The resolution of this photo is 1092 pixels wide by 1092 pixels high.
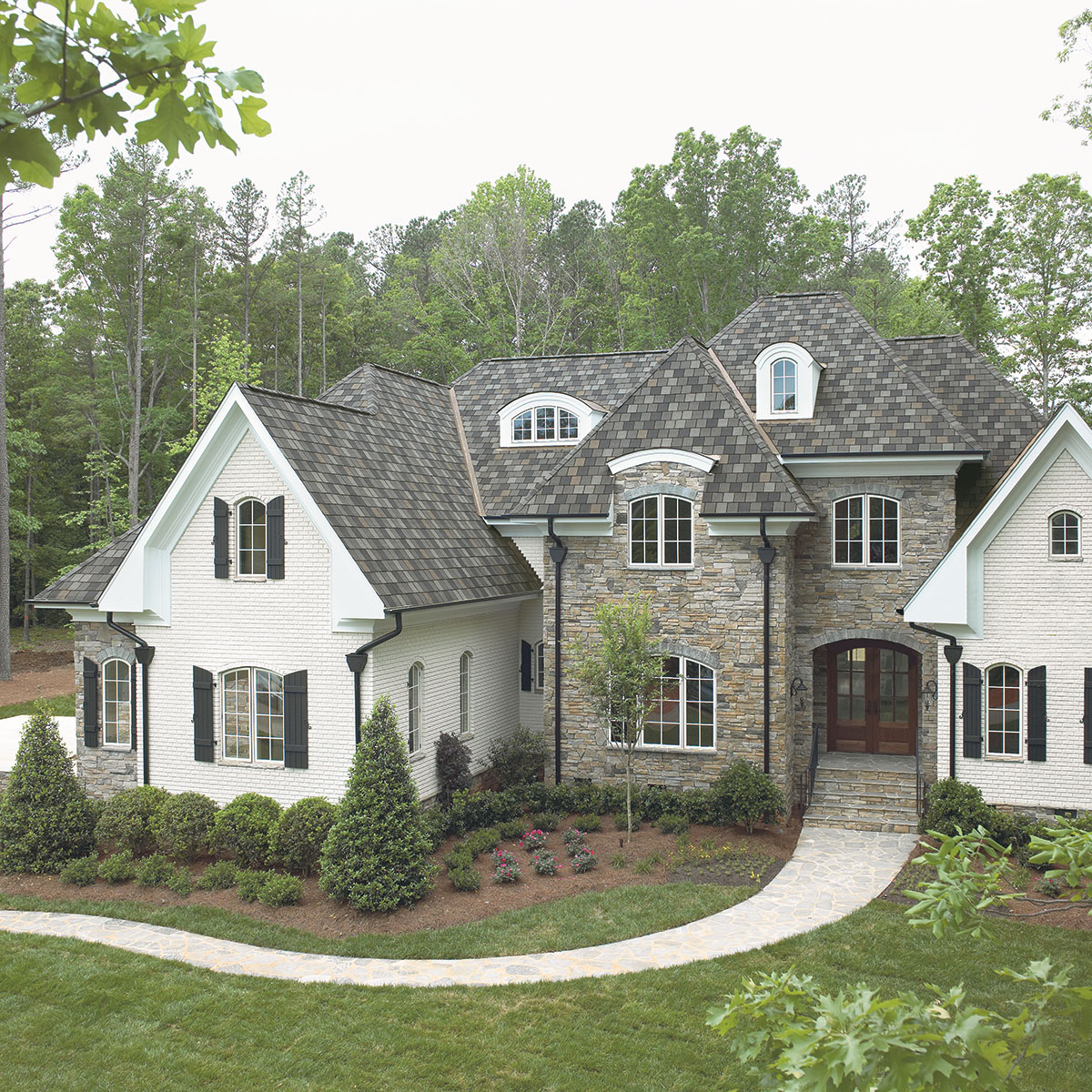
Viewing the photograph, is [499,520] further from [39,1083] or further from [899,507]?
[39,1083]

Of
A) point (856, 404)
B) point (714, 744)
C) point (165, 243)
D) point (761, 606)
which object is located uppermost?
point (165, 243)

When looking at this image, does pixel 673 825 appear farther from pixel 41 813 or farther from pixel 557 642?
pixel 41 813

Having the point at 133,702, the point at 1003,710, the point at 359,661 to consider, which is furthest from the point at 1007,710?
the point at 133,702

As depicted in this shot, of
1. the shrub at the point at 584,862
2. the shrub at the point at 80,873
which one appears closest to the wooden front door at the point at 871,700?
the shrub at the point at 584,862

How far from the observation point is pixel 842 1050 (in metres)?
2.77

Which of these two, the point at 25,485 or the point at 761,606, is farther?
the point at 25,485

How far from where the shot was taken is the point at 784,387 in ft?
61.9

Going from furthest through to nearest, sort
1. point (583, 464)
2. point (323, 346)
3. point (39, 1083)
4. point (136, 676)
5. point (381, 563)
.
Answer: point (323, 346)
point (583, 464)
point (136, 676)
point (381, 563)
point (39, 1083)

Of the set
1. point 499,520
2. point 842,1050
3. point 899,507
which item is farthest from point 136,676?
point 842,1050

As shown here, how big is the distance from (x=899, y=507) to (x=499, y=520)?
26.0ft

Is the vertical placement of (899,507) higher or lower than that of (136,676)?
higher

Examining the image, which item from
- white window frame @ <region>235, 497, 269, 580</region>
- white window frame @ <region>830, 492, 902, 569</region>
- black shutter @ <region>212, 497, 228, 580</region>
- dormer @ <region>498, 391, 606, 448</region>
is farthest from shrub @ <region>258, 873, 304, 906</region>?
white window frame @ <region>830, 492, 902, 569</region>

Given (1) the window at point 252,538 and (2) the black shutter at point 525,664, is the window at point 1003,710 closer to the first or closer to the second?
(2) the black shutter at point 525,664

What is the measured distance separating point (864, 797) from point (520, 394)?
12180 mm
